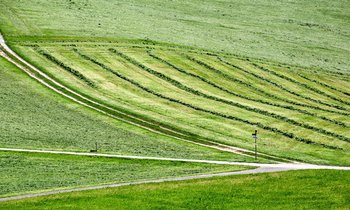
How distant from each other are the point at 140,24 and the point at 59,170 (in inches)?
2859

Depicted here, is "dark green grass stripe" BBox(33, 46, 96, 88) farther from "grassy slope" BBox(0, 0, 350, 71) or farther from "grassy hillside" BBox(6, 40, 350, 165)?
"grassy slope" BBox(0, 0, 350, 71)

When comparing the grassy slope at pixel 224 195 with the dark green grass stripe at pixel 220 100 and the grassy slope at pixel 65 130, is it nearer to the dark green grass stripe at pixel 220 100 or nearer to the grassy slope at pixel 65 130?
the grassy slope at pixel 65 130

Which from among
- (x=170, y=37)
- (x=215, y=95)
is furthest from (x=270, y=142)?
(x=170, y=37)

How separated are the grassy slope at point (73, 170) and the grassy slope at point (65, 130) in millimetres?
3661

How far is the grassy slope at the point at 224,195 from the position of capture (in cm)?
4716

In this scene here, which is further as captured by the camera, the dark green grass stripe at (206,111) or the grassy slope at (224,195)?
the dark green grass stripe at (206,111)

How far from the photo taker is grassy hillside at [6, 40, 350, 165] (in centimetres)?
7238

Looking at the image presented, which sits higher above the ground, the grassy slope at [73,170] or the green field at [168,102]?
the green field at [168,102]

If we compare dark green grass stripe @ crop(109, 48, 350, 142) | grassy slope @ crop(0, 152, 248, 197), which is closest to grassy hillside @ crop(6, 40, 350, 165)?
dark green grass stripe @ crop(109, 48, 350, 142)

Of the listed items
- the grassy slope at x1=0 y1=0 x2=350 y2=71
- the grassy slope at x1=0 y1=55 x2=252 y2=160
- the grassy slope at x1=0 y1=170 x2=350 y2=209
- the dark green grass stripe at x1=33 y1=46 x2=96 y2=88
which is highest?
the grassy slope at x1=0 y1=0 x2=350 y2=71

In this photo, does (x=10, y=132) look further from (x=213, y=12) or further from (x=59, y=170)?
(x=213, y=12)

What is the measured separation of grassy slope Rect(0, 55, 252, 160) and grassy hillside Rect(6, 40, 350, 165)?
451cm

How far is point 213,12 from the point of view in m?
149

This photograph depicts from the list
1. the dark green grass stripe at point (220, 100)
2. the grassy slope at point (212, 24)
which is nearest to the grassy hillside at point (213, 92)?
the dark green grass stripe at point (220, 100)
